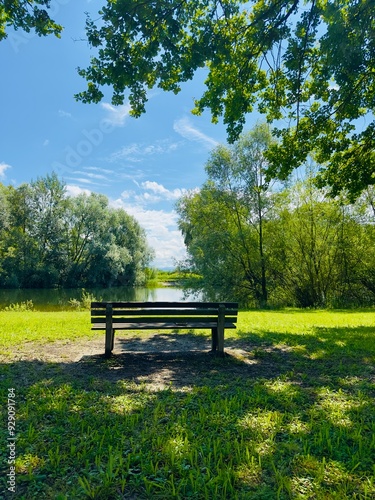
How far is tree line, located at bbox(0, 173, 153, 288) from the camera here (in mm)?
38812

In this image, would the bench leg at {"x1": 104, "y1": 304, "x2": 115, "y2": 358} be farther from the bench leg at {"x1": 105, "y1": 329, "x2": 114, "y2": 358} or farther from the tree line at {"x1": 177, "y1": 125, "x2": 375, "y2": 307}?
the tree line at {"x1": 177, "y1": 125, "x2": 375, "y2": 307}

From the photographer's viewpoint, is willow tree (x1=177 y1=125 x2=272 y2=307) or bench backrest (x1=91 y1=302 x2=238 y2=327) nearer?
bench backrest (x1=91 y1=302 x2=238 y2=327)

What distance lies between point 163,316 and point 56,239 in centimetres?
3894

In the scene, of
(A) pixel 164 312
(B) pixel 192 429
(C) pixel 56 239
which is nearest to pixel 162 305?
(A) pixel 164 312

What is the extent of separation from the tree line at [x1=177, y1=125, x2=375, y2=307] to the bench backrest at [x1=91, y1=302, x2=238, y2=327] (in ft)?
53.3

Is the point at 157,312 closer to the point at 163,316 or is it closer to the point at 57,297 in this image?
the point at 163,316

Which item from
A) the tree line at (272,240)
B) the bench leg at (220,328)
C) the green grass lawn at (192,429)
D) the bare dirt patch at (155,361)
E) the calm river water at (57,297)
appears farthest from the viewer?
the calm river water at (57,297)

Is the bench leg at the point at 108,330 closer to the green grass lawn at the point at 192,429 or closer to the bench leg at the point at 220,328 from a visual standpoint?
the green grass lawn at the point at 192,429

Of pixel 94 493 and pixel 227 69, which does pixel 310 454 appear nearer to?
pixel 94 493

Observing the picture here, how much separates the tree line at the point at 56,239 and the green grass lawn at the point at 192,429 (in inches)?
1458

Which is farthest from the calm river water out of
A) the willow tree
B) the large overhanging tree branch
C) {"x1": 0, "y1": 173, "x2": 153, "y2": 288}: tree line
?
the large overhanging tree branch

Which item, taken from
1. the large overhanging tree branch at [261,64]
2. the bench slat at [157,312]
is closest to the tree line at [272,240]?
the large overhanging tree branch at [261,64]

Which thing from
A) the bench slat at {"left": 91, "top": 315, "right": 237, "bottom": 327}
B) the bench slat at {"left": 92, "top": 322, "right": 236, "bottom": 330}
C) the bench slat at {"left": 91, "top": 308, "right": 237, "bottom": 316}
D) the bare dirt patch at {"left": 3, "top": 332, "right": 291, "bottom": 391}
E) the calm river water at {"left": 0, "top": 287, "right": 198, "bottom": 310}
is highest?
the bench slat at {"left": 91, "top": 308, "right": 237, "bottom": 316}

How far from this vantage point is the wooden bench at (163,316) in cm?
534
